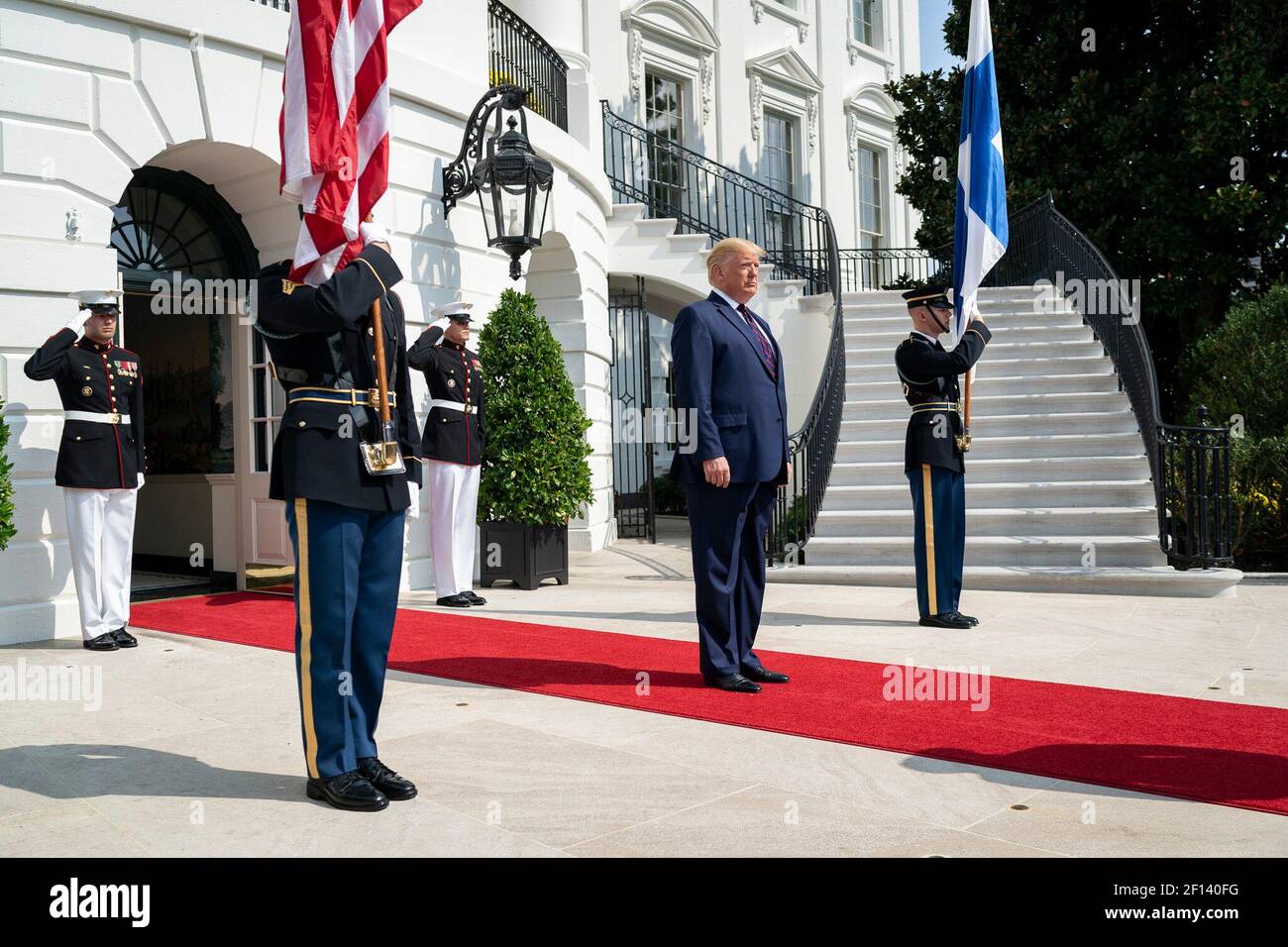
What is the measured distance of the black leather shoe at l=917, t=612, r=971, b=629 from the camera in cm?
715

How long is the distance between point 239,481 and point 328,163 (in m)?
6.08

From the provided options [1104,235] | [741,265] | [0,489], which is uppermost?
[1104,235]

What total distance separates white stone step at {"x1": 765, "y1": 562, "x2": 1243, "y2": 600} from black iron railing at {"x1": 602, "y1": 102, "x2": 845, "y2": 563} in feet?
1.96

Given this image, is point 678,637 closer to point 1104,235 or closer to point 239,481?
point 239,481

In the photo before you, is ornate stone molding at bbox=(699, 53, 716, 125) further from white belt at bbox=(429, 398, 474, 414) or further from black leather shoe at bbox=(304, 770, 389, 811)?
black leather shoe at bbox=(304, 770, 389, 811)

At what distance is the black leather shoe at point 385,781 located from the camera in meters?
3.65

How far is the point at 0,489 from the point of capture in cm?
622

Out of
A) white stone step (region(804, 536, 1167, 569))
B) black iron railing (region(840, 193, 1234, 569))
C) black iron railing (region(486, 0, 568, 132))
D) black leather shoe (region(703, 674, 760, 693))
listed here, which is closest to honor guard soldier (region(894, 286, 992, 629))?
black leather shoe (region(703, 674, 760, 693))

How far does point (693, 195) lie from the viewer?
1880cm

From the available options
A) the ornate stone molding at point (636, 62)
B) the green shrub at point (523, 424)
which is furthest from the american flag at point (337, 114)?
the ornate stone molding at point (636, 62)
